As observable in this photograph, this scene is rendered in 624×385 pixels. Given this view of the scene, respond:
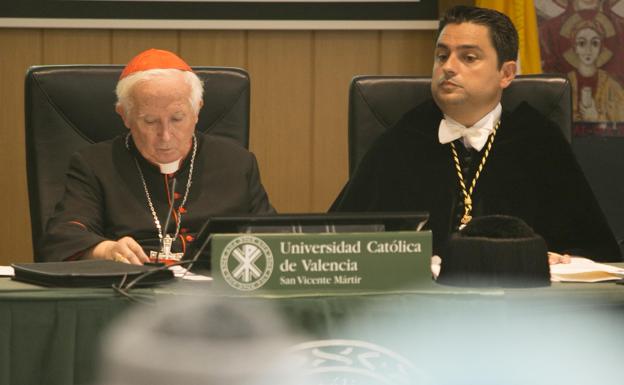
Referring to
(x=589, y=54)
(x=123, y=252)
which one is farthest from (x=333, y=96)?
(x=123, y=252)

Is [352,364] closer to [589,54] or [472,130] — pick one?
[472,130]

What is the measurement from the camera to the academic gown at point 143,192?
2.66 m

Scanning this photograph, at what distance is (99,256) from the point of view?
2.26 metres

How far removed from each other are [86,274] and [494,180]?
1525 millimetres

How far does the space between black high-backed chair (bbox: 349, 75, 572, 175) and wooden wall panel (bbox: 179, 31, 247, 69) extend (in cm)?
127

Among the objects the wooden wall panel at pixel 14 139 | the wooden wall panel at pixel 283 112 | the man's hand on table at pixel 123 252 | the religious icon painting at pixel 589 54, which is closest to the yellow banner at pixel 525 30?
the religious icon painting at pixel 589 54

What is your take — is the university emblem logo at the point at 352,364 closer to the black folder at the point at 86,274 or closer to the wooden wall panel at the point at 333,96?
the black folder at the point at 86,274

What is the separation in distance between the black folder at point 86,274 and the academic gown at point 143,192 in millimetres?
718

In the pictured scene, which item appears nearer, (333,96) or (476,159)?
(476,159)

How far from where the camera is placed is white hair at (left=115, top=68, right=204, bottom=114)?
8.52 ft

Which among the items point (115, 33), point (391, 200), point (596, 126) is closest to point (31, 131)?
point (391, 200)

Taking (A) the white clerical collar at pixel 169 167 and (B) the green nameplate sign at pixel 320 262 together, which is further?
(A) the white clerical collar at pixel 169 167

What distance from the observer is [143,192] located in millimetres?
2719

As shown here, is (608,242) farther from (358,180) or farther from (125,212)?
(125,212)
